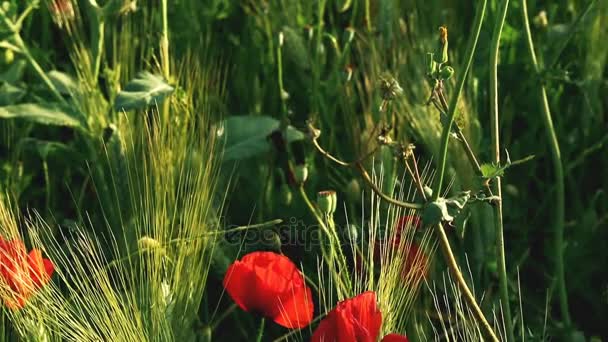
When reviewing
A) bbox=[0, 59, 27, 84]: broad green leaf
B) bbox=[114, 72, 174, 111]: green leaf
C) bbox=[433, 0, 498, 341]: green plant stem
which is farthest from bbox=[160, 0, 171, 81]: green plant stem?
bbox=[433, 0, 498, 341]: green plant stem

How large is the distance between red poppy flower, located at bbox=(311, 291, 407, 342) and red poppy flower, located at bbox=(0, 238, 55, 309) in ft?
0.70

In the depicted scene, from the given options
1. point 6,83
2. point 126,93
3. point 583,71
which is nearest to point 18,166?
point 6,83

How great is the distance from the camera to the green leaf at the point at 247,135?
3.94 ft

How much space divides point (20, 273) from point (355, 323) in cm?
26

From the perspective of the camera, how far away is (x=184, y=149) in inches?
40.6

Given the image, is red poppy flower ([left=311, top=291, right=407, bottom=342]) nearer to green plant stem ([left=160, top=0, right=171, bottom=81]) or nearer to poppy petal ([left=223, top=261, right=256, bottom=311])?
poppy petal ([left=223, top=261, right=256, bottom=311])

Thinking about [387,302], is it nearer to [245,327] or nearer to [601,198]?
[245,327]

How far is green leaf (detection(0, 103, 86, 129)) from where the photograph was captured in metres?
1.20

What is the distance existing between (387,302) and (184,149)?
27 cm

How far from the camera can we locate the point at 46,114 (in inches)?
48.0

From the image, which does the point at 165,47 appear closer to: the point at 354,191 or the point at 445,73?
the point at 354,191

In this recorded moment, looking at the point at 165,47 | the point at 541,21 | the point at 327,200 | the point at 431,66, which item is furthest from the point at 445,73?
the point at 541,21

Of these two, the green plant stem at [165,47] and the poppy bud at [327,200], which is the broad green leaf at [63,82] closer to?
the green plant stem at [165,47]

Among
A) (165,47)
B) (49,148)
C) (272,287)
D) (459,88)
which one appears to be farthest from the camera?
(49,148)
